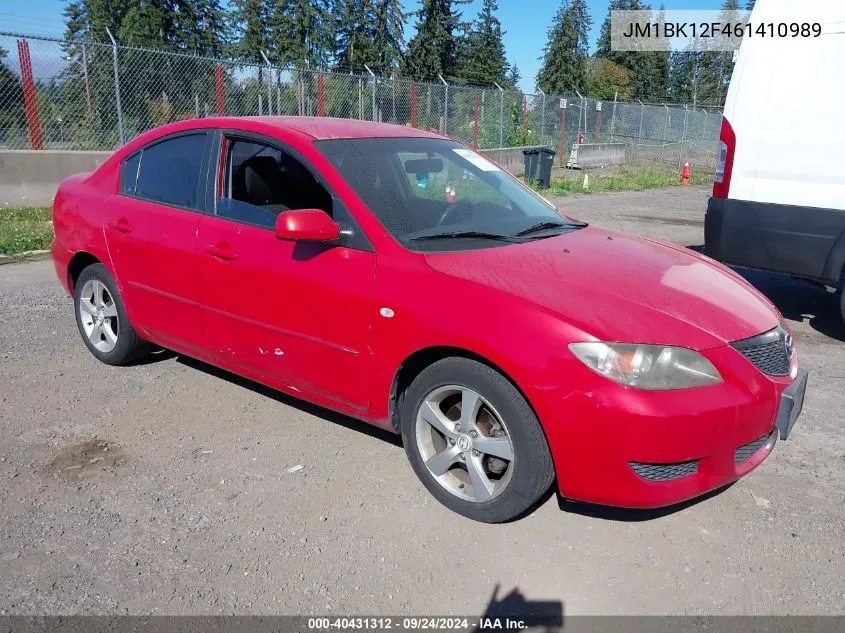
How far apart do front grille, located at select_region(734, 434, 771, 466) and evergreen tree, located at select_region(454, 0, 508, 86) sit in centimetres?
5457

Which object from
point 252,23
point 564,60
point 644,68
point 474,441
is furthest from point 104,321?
point 644,68

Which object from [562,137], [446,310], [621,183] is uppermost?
[562,137]

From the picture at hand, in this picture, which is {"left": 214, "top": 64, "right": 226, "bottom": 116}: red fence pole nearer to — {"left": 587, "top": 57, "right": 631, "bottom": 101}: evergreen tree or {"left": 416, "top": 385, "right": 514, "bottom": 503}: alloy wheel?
{"left": 416, "top": 385, "right": 514, "bottom": 503}: alloy wheel

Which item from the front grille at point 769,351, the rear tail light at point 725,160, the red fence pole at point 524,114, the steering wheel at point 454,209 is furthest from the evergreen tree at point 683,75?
the front grille at point 769,351

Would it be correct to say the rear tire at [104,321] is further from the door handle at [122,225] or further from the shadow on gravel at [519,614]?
the shadow on gravel at [519,614]

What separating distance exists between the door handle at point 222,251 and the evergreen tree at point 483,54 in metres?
53.7

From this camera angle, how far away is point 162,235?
4125mm

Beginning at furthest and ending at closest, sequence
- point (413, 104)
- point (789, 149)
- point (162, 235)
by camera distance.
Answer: point (413, 104) < point (789, 149) < point (162, 235)

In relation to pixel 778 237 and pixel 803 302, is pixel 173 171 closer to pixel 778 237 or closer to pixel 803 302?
pixel 778 237

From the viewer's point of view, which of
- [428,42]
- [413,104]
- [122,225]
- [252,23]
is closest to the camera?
[122,225]

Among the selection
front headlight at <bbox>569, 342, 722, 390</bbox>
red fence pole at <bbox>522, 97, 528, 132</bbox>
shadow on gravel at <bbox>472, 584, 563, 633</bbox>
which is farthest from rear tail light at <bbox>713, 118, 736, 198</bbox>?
red fence pole at <bbox>522, 97, 528, 132</bbox>

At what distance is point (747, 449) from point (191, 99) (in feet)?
41.4

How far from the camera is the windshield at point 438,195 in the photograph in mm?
3444

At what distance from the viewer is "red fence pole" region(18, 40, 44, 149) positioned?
10859mm
